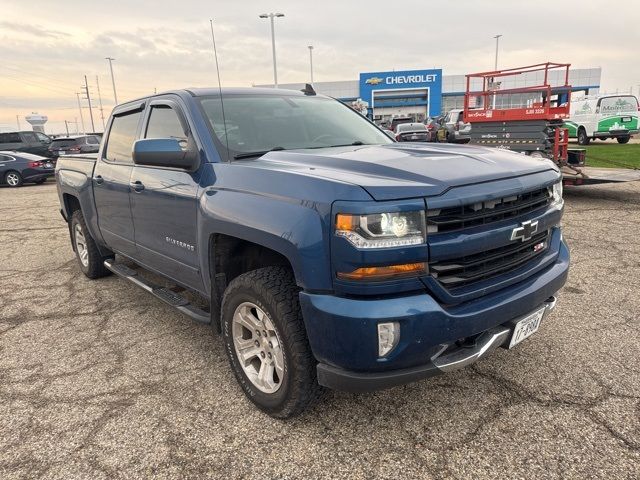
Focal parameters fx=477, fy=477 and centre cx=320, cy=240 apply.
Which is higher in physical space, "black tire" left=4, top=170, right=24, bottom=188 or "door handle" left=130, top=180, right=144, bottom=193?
"door handle" left=130, top=180, right=144, bottom=193

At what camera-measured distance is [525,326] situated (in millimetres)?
2521

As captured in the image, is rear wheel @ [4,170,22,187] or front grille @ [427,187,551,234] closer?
front grille @ [427,187,551,234]

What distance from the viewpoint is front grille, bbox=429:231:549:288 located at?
220 centimetres

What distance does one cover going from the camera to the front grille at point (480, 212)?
2141mm

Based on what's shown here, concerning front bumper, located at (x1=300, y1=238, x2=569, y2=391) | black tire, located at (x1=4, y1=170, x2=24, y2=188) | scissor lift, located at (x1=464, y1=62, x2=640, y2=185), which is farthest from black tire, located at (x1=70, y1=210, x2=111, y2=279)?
black tire, located at (x1=4, y1=170, x2=24, y2=188)

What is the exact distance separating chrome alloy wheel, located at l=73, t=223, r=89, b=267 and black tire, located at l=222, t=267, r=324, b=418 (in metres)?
3.42

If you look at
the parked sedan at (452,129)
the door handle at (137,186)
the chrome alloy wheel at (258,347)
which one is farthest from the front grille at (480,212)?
the parked sedan at (452,129)

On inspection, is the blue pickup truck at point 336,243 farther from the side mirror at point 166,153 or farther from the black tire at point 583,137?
the black tire at point 583,137

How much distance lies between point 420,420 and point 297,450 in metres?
0.70

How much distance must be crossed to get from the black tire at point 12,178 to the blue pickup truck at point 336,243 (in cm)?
1555

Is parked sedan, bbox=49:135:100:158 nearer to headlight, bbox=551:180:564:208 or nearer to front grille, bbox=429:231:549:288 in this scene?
headlight, bbox=551:180:564:208

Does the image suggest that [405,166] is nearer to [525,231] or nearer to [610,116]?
[525,231]

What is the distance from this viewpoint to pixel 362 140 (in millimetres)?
3672

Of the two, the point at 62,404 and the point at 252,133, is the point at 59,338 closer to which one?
the point at 62,404
